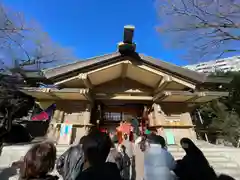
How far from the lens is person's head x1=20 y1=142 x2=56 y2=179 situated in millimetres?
1611

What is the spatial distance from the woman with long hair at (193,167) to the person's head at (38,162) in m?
2.24

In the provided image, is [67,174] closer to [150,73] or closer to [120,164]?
[120,164]

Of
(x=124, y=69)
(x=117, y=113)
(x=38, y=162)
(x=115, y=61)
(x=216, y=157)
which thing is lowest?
(x=216, y=157)

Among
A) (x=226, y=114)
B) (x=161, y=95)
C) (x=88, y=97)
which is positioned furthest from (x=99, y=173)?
(x=226, y=114)

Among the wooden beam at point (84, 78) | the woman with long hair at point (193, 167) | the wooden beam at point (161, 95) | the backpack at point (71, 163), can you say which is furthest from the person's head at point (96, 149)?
the wooden beam at point (161, 95)

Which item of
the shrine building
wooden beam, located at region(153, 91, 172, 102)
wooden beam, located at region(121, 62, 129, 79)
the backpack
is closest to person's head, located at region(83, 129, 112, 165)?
the backpack

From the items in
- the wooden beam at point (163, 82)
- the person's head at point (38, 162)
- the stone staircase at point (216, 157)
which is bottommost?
the stone staircase at point (216, 157)

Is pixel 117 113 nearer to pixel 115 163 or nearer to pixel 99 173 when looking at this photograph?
pixel 115 163

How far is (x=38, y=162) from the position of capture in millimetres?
1643

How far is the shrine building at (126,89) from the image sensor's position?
6.67m

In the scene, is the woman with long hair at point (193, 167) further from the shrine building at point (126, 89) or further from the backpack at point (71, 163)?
the shrine building at point (126, 89)

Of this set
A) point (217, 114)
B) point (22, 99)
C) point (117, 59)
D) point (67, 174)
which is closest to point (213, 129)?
point (217, 114)

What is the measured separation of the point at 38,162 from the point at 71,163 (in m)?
1.31

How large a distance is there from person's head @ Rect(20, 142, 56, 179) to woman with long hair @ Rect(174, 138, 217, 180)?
2.24 metres
